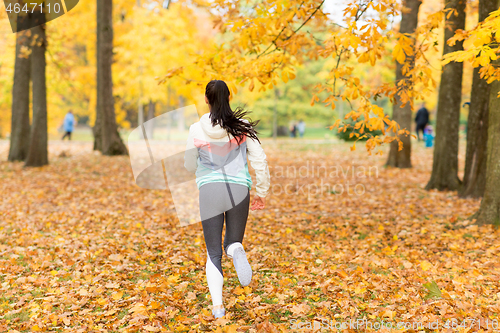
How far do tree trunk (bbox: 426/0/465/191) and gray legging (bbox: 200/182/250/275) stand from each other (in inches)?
253

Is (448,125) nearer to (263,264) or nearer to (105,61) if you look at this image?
(263,264)

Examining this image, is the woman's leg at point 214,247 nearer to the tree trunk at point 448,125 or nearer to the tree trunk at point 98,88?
the tree trunk at point 448,125

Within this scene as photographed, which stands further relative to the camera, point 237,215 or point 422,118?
point 422,118

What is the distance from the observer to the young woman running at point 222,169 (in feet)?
10.2

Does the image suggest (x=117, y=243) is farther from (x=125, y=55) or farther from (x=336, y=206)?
(x=125, y=55)

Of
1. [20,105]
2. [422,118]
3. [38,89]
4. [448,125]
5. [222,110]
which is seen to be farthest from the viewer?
[422,118]

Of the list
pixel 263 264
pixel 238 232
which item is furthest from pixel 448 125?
pixel 238 232

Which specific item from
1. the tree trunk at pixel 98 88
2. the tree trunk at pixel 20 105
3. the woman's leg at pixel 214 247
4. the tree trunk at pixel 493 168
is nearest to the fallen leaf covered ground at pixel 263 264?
the tree trunk at pixel 493 168

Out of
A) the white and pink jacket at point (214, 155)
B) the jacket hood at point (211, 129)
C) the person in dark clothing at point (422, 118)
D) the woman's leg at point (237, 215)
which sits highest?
the person in dark clothing at point (422, 118)

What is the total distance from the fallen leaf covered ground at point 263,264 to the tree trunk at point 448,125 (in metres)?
0.45

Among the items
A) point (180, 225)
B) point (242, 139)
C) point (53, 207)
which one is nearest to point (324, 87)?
point (242, 139)

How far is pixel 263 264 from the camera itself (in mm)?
4836

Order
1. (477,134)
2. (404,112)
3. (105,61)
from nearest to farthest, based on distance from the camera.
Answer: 1. (477,134)
2. (404,112)
3. (105,61)

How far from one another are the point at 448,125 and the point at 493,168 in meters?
2.98
